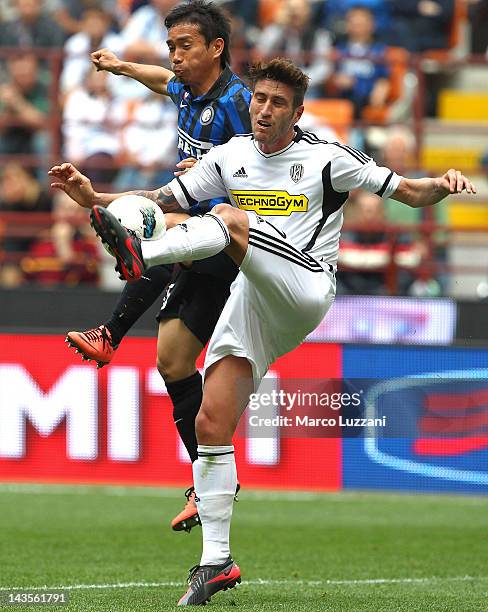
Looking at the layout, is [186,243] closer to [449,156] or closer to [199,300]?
[199,300]

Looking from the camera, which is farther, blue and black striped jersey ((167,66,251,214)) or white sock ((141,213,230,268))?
blue and black striped jersey ((167,66,251,214))

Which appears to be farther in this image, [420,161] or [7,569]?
[420,161]

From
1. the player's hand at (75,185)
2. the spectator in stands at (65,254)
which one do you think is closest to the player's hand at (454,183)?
the player's hand at (75,185)

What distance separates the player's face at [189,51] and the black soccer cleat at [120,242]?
5.19 feet

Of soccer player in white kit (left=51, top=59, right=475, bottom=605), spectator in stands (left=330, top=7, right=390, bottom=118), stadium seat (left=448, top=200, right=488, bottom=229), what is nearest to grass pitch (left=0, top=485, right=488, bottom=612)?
soccer player in white kit (left=51, top=59, right=475, bottom=605)

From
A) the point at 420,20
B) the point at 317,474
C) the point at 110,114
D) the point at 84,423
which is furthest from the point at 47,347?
the point at 420,20

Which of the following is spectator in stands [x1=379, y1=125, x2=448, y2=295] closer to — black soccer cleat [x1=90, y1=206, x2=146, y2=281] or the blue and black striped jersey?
the blue and black striped jersey

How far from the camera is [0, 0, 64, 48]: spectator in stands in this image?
15.3 meters

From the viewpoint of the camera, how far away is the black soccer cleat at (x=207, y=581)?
6023 millimetres

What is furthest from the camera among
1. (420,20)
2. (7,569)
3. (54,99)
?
(420,20)

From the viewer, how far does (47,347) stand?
461 inches

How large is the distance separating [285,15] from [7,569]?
947cm

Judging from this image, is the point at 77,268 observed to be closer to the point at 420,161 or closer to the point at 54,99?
the point at 54,99

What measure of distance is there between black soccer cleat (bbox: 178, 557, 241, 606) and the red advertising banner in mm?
5164
